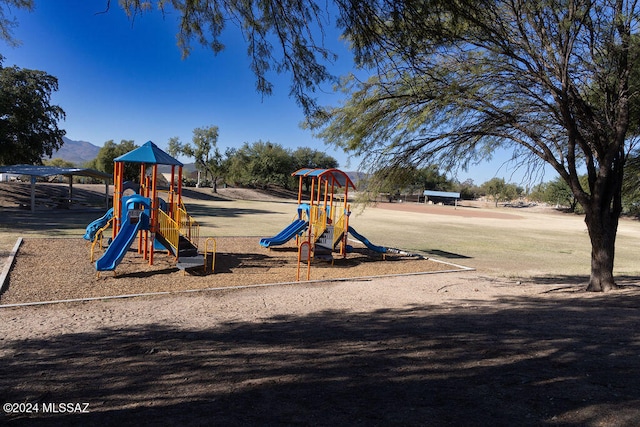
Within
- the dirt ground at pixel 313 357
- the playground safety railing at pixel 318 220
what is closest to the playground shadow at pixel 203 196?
the playground safety railing at pixel 318 220

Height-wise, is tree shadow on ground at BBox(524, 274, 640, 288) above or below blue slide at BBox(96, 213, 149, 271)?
below

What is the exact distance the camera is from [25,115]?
109 feet

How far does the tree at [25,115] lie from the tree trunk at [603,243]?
3589 centimetres

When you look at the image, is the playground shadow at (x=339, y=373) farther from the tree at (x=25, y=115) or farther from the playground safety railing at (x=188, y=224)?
the tree at (x=25, y=115)

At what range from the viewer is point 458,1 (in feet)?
20.1

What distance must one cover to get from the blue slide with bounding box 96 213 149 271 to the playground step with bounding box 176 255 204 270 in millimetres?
1334

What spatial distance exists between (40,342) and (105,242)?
34.7ft

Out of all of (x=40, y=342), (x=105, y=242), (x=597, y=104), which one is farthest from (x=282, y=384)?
(x=105, y=242)

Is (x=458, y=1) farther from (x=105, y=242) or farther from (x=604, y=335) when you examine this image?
(x=105, y=242)

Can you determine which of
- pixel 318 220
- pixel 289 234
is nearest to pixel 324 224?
pixel 318 220

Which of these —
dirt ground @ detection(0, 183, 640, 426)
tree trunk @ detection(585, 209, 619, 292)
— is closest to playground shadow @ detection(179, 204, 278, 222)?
dirt ground @ detection(0, 183, 640, 426)

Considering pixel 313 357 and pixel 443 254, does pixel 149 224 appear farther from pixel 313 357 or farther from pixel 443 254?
pixel 443 254

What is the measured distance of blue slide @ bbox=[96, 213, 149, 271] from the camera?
1006 centimetres

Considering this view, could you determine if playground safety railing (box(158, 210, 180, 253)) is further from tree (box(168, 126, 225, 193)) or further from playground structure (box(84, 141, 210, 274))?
tree (box(168, 126, 225, 193))
